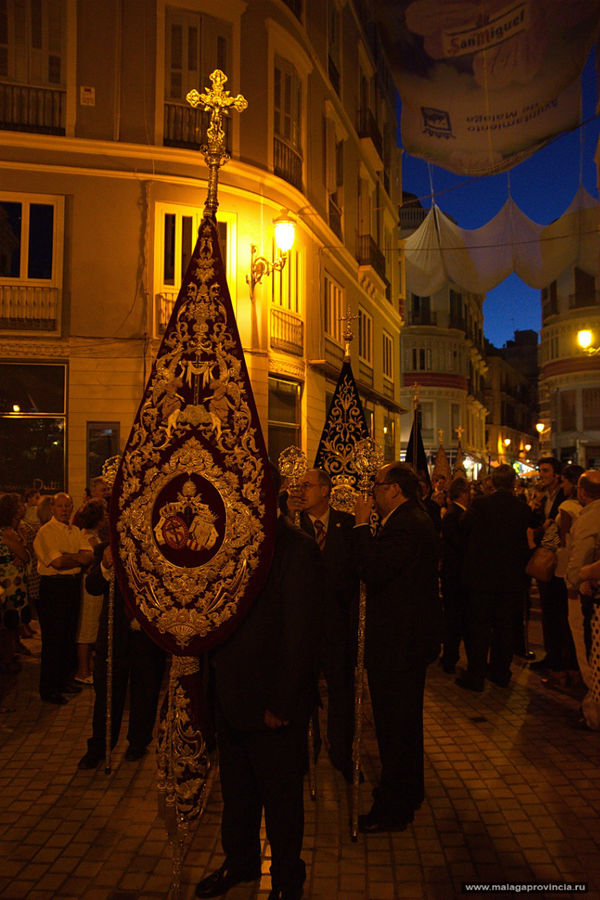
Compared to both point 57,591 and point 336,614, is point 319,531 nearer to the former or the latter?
point 336,614

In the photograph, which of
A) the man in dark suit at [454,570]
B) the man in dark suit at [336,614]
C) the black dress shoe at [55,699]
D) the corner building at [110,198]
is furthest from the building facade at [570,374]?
the black dress shoe at [55,699]

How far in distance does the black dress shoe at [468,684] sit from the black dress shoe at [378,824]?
9.36ft

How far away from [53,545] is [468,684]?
4163 mm

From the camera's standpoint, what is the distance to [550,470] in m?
8.05

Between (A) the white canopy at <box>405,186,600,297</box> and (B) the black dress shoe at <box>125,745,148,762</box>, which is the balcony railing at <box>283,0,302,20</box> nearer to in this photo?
(A) the white canopy at <box>405,186,600,297</box>

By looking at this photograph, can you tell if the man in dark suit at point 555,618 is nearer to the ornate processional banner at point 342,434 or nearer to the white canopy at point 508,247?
the ornate processional banner at point 342,434

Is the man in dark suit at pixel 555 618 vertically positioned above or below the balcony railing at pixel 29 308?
below

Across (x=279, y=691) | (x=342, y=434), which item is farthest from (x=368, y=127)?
(x=279, y=691)

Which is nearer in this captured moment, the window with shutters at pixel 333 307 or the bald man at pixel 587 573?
the bald man at pixel 587 573

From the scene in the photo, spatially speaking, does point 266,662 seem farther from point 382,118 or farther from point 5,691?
point 382,118

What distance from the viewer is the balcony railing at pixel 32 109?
543 inches

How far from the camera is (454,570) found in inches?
305

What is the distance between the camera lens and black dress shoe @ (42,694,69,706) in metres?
6.36

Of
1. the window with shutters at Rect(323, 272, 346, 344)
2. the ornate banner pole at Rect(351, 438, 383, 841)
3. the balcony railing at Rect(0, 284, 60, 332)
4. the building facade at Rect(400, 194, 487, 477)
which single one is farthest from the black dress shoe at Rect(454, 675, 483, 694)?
the building facade at Rect(400, 194, 487, 477)
